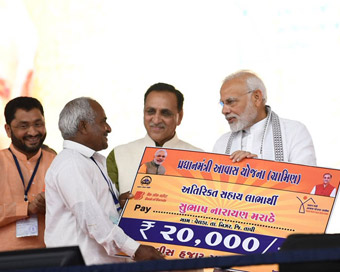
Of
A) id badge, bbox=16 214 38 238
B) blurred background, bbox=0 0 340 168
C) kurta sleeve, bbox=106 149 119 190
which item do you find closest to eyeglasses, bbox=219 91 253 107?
kurta sleeve, bbox=106 149 119 190

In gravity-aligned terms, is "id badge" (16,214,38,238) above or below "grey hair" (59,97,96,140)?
below

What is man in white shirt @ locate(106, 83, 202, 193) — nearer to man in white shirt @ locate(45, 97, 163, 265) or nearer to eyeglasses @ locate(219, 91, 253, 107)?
eyeglasses @ locate(219, 91, 253, 107)

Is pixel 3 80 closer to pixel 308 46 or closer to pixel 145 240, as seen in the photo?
pixel 308 46

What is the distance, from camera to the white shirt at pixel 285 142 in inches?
167

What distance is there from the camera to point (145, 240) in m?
3.82

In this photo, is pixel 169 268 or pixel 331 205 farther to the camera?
pixel 331 205

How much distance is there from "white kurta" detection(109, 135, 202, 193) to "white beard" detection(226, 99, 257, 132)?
354 millimetres

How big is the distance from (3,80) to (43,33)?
68cm

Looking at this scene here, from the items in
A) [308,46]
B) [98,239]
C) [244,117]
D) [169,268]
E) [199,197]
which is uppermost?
[308,46]

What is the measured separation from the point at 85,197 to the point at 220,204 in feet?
2.59

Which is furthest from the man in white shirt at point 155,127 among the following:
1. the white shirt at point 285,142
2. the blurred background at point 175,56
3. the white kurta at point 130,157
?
the blurred background at point 175,56

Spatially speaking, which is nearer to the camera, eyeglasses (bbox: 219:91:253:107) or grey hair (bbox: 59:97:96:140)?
grey hair (bbox: 59:97:96:140)

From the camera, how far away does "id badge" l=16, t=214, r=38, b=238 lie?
4203mm

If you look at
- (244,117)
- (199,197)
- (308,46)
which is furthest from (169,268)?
(308,46)
